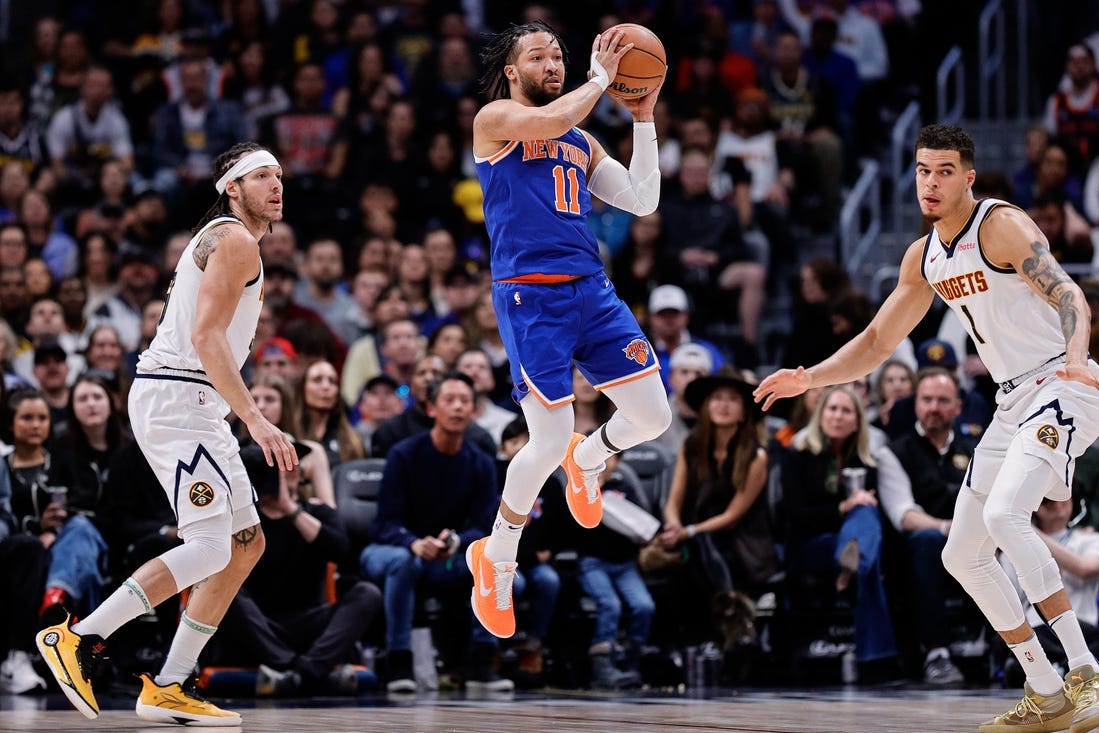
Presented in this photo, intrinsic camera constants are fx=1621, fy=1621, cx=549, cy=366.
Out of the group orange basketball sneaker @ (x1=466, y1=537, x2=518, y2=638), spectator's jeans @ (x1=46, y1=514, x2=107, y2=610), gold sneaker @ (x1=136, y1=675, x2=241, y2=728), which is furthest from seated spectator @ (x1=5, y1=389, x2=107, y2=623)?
orange basketball sneaker @ (x1=466, y1=537, x2=518, y2=638)

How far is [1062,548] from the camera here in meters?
9.85

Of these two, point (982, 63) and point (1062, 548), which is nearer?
point (1062, 548)

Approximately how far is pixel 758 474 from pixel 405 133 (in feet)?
20.9

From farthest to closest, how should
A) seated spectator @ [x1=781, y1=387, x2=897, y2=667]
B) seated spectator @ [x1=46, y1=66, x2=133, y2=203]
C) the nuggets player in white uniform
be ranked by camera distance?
seated spectator @ [x1=46, y1=66, x2=133, y2=203] < seated spectator @ [x1=781, y1=387, x2=897, y2=667] < the nuggets player in white uniform

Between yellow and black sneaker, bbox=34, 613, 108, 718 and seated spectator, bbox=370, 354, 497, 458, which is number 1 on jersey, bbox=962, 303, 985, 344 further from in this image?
seated spectator, bbox=370, 354, 497, 458

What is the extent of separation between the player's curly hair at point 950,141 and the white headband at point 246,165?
2.95 meters

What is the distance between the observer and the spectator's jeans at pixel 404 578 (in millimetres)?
9977

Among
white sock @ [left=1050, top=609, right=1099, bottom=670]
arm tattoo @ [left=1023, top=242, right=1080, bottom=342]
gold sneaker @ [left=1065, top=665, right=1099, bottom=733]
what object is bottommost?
gold sneaker @ [left=1065, top=665, right=1099, bottom=733]

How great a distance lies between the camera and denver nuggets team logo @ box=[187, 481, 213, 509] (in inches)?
280

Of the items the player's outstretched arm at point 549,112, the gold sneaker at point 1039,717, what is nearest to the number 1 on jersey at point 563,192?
the player's outstretched arm at point 549,112

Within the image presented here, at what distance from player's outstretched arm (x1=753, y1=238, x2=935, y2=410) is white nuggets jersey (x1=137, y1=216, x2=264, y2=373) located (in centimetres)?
235

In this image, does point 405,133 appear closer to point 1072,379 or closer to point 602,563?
point 602,563

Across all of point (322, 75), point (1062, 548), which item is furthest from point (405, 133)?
point (1062, 548)

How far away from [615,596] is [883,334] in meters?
3.49
